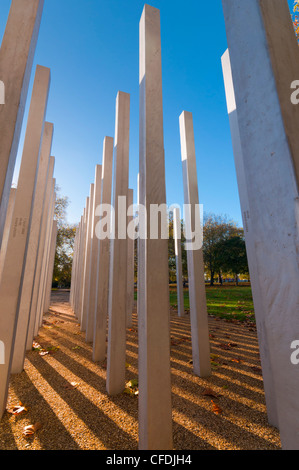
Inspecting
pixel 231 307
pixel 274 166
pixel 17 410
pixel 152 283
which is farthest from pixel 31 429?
pixel 231 307

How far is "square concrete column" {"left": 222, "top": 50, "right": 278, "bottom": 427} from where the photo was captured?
205 cm

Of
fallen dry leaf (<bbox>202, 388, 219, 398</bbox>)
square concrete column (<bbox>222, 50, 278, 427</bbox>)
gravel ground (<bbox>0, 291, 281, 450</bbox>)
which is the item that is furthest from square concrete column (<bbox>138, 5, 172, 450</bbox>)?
fallen dry leaf (<bbox>202, 388, 219, 398</bbox>)

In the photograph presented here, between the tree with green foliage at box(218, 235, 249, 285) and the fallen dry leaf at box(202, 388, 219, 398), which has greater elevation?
the tree with green foliage at box(218, 235, 249, 285)

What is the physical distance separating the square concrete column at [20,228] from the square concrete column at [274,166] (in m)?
2.53

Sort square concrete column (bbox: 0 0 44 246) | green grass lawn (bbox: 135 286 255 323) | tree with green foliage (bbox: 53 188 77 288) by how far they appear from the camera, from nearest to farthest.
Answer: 1. square concrete column (bbox: 0 0 44 246)
2. green grass lawn (bbox: 135 286 255 323)
3. tree with green foliage (bbox: 53 188 77 288)

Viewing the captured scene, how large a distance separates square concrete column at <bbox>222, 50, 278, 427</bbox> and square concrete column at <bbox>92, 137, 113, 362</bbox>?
2392mm

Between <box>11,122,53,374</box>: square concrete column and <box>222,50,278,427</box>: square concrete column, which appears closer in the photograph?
<box>222,50,278,427</box>: square concrete column

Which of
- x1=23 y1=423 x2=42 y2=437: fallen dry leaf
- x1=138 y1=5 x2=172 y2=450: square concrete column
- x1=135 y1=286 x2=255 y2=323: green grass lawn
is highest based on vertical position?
x1=138 y1=5 x2=172 y2=450: square concrete column

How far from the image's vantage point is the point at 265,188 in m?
1.08

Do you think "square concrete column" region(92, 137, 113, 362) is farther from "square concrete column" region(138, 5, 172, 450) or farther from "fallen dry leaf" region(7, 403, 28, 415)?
"square concrete column" region(138, 5, 172, 450)

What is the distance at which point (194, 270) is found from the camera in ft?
11.5

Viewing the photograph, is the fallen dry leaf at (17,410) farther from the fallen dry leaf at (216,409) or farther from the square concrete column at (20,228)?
the fallen dry leaf at (216,409)

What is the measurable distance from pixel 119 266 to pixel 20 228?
51.6 inches

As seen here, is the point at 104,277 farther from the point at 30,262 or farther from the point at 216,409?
the point at 216,409
